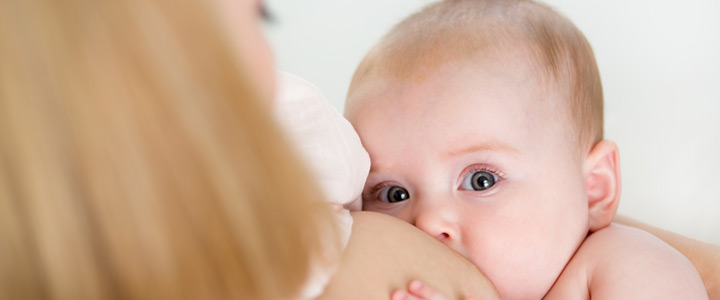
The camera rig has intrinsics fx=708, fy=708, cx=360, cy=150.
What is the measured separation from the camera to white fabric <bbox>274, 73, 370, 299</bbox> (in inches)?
36.5

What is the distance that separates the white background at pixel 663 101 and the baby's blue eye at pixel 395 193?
0.93 m

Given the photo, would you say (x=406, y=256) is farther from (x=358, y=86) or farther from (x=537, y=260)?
(x=358, y=86)

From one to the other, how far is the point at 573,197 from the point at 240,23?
2.49 feet

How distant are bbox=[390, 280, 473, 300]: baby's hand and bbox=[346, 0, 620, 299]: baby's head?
23cm

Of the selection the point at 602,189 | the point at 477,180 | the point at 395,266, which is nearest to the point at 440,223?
the point at 477,180

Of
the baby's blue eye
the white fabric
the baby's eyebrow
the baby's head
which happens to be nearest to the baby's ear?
the baby's head

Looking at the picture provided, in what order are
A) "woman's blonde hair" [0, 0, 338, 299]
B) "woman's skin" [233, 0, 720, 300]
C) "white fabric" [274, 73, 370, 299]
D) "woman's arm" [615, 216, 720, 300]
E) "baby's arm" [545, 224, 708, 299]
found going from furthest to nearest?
1. "woman's arm" [615, 216, 720, 300]
2. "baby's arm" [545, 224, 708, 299]
3. "white fabric" [274, 73, 370, 299]
4. "woman's skin" [233, 0, 720, 300]
5. "woman's blonde hair" [0, 0, 338, 299]

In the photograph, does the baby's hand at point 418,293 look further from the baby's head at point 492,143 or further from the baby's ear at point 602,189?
the baby's ear at point 602,189

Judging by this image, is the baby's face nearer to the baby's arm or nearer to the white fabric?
the baby's arm

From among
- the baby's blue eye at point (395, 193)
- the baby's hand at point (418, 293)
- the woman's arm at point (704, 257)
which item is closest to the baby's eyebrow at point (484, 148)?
the baby's blue eye at point (395, 193)

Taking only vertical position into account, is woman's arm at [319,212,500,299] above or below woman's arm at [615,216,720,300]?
above

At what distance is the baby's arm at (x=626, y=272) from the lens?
41.4 inches

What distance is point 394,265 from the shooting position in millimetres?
856

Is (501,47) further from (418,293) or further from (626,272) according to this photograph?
(418,293)
